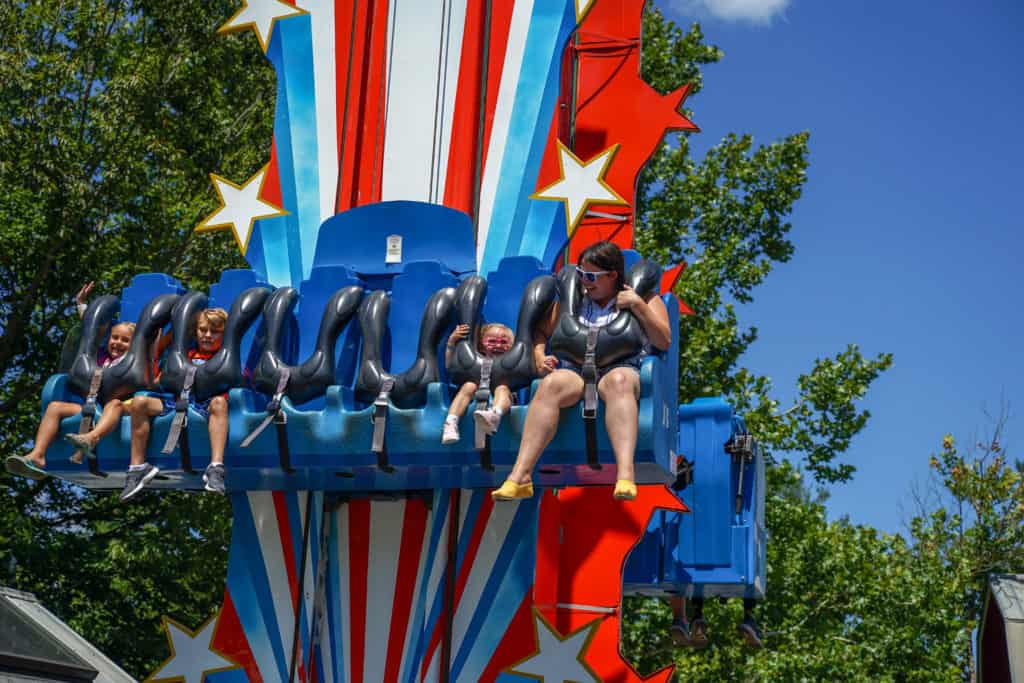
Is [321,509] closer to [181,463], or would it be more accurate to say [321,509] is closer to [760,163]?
[181,463]

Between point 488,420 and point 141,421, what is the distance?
2.10 metres

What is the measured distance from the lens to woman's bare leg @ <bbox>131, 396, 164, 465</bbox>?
7398 millimetres

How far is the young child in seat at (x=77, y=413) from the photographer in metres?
7.45

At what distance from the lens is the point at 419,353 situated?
7.20 meters

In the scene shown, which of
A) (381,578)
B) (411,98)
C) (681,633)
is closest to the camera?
(381,578)

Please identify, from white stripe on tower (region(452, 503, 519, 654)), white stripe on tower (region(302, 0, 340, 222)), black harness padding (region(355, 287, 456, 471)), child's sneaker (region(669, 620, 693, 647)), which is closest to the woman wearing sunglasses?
black harness padding (region(355, 287, 456, 471))

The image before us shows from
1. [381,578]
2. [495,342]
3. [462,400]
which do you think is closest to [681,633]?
[381,578]

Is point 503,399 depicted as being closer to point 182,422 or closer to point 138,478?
point 182,422

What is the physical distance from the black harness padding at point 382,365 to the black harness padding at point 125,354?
1.26 meters

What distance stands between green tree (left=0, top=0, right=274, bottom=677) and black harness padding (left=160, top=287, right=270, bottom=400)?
7053 millimetres

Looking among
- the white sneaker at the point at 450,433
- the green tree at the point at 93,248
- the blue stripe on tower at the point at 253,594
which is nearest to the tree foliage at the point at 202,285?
the green tree at the point at 93,248

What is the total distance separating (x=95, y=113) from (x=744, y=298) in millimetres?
9079

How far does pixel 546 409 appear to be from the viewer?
6.54 m

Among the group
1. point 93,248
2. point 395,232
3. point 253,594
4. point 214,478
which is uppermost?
point 93,248
